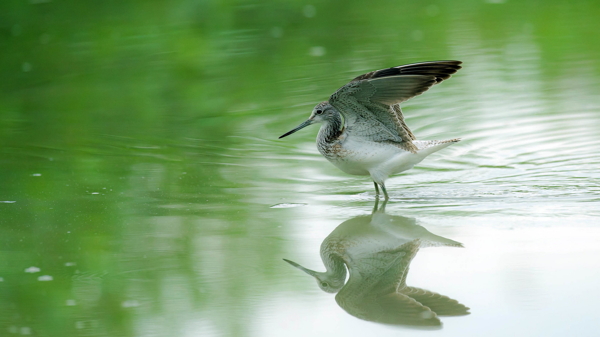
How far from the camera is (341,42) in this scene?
11688 mm

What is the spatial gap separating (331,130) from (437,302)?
272cm

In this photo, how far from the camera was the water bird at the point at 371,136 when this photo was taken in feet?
20.4

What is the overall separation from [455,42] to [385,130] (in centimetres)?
545

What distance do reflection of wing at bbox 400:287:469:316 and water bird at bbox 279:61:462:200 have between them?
1.95 m

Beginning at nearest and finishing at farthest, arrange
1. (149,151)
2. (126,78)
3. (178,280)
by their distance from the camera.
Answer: (178,280), (149,151), (126,78)

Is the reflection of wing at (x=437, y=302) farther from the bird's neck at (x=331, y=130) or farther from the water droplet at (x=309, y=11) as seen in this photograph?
the water droplet at (x=309, y=11)

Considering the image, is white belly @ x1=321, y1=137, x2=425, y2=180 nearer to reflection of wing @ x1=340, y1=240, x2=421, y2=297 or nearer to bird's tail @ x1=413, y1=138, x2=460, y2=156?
bird's tail @ x1=413, y1=138, x2=460, y2=156

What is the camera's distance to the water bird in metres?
6.21

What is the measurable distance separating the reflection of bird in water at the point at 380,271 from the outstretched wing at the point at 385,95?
789 millimetres

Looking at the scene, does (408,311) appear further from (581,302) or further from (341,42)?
(341,42)

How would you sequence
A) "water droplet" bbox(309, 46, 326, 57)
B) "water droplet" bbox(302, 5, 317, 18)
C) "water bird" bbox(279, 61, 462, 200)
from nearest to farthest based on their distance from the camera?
"water bird" bbox(279, 61, 462, 200) < "water droplet" bbox(309, 46, 326, 57) < "water droplet" bbox(302, 5, 317, 18)

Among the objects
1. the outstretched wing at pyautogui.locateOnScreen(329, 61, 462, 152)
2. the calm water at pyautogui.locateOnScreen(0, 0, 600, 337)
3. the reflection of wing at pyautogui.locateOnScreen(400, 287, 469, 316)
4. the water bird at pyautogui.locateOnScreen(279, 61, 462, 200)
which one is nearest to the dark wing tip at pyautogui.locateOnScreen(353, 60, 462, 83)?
the outstretched wing at pyautogui.locateOnScreen(329, 61, 462, 152)

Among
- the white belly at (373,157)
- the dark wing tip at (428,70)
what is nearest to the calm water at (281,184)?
the white belly at (373,157)

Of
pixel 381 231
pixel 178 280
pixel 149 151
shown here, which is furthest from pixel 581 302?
pixel 149 151
